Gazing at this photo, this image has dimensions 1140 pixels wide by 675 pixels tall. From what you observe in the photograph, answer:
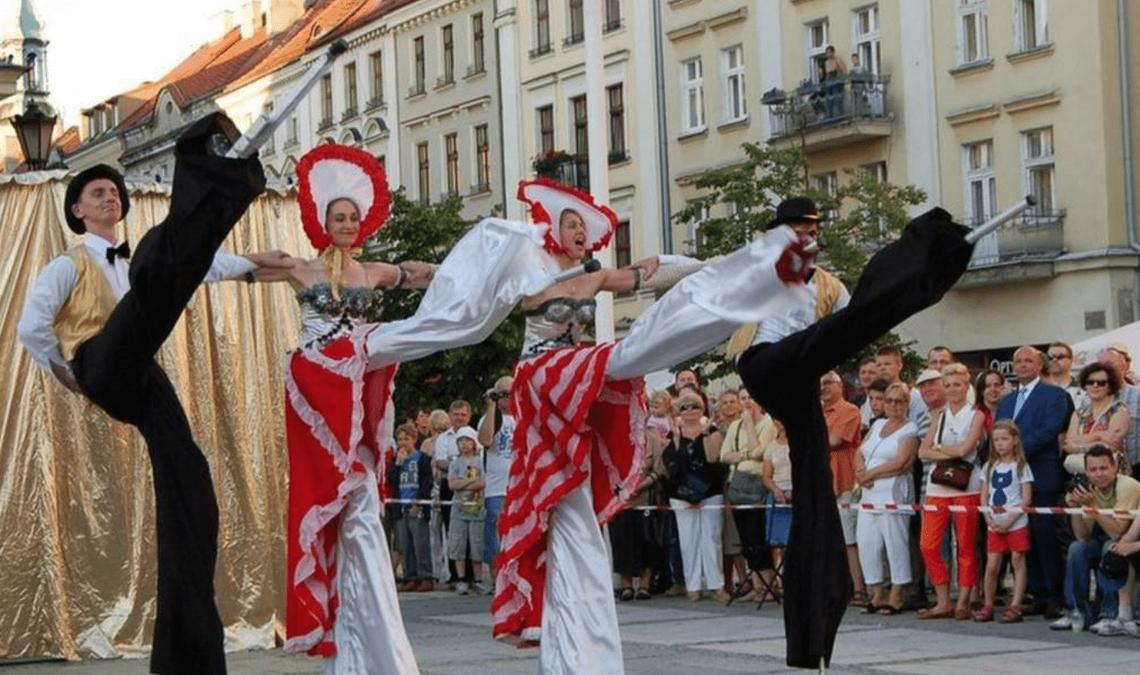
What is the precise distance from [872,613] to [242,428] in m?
4.62

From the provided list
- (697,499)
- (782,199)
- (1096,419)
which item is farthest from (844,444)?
(782,199)

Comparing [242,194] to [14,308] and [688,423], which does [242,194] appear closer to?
[14,308]

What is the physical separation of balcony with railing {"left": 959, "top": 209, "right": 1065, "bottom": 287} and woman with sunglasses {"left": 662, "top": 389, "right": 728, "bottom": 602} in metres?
18.0

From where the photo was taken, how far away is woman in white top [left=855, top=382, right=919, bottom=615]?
14.9m

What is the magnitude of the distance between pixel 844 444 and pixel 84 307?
299 inches

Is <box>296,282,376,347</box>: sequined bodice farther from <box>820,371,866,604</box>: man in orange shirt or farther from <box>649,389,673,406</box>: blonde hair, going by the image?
<box>649,389,673,406</box>: blonde hair

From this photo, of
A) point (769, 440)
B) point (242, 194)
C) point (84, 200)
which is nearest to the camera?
point (242, 194)

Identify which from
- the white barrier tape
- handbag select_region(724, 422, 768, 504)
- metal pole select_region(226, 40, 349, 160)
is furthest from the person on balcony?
metal pole select_region(226, 40, 349, 160)

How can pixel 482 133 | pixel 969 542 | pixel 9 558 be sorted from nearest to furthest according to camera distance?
pixel 9 558 → pixel 969 542 → pixel 482 133

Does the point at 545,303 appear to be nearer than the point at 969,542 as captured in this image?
Yes

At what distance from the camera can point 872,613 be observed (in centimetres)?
1498

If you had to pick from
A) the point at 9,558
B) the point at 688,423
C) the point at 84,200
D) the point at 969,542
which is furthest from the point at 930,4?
the point at 84,200

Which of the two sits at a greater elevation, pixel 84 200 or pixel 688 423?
pixel 84 200

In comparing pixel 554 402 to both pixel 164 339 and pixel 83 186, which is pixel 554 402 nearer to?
pixel 164 339
